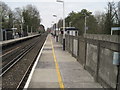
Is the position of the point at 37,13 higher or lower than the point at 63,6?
higher

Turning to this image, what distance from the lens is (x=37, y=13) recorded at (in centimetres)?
10919

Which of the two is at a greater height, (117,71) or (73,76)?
(117,71)

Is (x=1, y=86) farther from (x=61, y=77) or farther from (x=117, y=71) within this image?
(x=117, y=71)

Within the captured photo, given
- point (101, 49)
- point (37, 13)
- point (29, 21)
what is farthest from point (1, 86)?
point (37, 13)

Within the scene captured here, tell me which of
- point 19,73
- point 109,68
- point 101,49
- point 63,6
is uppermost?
point 63,6

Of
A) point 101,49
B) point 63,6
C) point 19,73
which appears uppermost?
point 63,6

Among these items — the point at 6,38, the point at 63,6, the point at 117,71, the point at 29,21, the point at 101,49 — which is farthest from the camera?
the point at 29,21

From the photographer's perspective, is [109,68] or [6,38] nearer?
[109,68]

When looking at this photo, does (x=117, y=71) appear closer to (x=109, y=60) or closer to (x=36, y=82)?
(x=109, y=60)

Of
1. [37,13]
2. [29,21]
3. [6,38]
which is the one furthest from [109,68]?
[37,13]

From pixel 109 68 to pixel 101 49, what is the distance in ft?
3.93

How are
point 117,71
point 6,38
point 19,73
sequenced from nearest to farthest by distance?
point 117,71
point 19,73
point 6,38

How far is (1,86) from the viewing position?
8.12 m

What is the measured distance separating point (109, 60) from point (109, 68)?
0.30 metres
